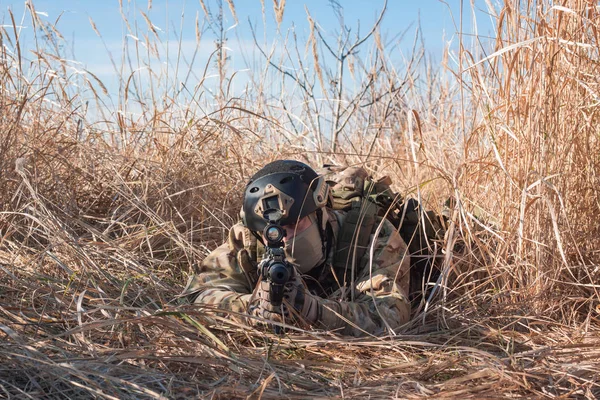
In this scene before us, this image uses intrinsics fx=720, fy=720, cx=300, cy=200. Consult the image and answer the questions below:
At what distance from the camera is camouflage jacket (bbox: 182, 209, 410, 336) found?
270cm

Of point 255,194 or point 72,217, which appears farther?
point 72,217

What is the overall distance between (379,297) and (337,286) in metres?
0.36

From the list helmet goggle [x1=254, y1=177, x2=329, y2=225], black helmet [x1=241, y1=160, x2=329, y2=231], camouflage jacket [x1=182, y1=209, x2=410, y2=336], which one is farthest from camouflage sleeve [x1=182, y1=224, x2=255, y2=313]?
helmet goggle [x1=254, y1=177, x2=329, y2=225]

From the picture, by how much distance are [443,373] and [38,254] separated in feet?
6.12

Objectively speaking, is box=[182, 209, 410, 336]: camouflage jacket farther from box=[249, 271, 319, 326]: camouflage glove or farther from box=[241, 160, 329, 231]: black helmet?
box=[241, 160, 329, 231]: black helmet

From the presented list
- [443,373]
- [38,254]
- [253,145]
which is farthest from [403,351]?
[253,145]

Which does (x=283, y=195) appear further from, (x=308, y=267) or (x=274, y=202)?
(x=308, y=267)

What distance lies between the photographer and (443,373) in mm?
2279

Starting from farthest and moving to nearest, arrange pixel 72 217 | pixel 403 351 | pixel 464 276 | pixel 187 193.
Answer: pixel 187 193, pixel 72 217, pixel 464 276, pixel 403 351

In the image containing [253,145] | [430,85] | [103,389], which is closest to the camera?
[103,389]

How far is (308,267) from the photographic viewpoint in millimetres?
2908

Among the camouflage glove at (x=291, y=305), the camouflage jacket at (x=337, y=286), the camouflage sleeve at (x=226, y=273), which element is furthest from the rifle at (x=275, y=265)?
the camouflage sleeve at (x=226, y=273)

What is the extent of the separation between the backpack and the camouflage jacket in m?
0.05

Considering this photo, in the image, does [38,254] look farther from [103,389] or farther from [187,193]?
[103,389]
